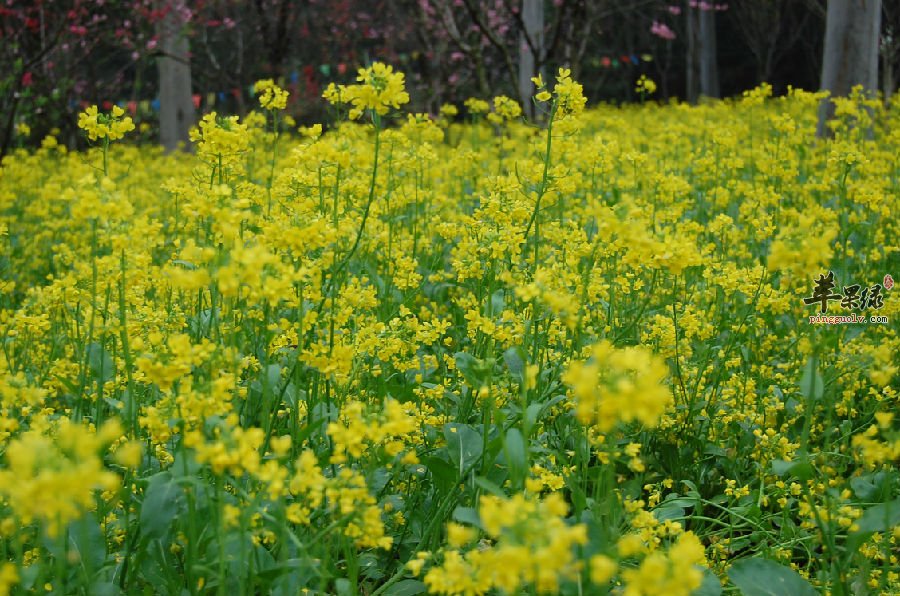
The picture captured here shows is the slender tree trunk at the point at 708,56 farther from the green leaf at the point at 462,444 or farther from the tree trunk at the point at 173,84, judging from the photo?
the green leaf at the point at 462,444

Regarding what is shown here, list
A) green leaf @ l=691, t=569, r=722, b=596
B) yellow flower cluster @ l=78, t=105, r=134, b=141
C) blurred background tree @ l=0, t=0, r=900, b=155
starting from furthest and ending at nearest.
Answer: blurred background tree @ l=0, t=0, r=900, b=155
yellow flower cluster @ l=78, t=105, r=134, b=141
green leaf @ l=691, t=569, r=722, b=596

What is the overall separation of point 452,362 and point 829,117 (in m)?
5.92

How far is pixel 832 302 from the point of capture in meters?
2.87

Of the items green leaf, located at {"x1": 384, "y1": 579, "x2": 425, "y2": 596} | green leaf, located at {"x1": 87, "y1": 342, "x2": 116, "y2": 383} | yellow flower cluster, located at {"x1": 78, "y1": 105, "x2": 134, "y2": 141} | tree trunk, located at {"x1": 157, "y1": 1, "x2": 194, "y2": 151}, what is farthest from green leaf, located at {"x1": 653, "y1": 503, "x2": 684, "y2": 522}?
tree trunk, located at {"x1": 157, "y1": 1, "x2": 194, "y2": 151}

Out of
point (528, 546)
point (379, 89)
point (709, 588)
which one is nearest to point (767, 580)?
point (709, 588)

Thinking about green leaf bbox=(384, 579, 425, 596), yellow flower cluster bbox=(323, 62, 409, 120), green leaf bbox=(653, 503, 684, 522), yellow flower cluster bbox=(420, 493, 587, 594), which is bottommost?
green leaf bbox=(384, 579, 425, 596)

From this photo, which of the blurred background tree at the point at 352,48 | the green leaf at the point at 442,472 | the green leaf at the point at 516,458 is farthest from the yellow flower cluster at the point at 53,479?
the blurred background tree at the point at 352,48

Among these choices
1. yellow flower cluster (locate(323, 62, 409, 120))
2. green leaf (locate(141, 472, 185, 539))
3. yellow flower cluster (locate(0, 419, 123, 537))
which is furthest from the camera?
yellow flower cluster (locate(323, 62, 409, 120))

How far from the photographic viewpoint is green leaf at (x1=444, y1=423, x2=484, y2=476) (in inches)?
93.2

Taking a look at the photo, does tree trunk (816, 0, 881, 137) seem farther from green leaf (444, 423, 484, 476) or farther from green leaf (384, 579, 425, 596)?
green leaf (384, 579, 425, 596)

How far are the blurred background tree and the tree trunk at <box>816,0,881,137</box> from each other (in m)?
2.34

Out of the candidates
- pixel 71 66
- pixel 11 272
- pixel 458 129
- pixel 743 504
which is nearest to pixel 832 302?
pixel 743 504

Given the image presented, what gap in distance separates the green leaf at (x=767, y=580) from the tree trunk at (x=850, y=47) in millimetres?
6185

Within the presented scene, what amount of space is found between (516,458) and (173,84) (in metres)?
10.2
